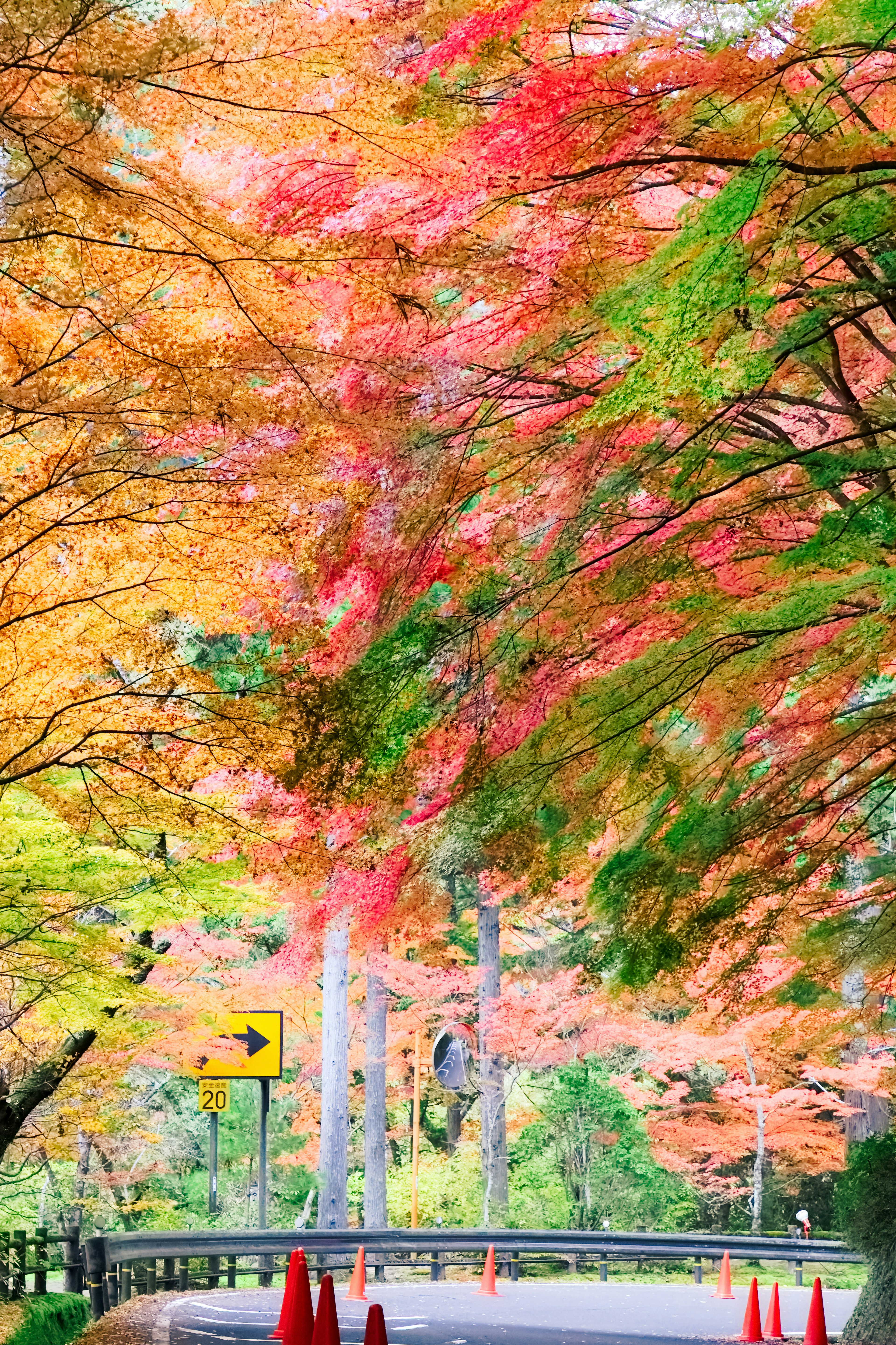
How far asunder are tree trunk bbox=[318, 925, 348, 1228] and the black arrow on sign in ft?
7.25

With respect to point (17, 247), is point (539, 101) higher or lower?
higher

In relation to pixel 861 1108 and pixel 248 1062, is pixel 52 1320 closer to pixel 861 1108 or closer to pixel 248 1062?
pixel 248 1062

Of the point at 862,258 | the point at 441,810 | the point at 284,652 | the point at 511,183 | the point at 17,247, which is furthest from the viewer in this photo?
the point at 441,810

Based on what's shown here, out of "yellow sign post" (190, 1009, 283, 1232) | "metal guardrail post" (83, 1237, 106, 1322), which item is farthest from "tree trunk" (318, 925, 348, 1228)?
"metal guardrail post" (83, 1237, 106, 1322)

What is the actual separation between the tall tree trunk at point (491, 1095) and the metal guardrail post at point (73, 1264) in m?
12.2

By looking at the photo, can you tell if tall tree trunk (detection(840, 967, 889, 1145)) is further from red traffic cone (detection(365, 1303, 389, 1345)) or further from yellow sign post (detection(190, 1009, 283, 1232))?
red traffic cone (detection(365, 1303, 389, 1345))

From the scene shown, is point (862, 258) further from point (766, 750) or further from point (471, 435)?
point (766, 750)

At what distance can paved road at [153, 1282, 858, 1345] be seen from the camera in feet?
42.7

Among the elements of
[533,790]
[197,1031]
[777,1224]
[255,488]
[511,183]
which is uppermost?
[511,183]

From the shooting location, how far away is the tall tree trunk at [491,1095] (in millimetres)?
25375

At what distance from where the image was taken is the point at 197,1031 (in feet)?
53.9

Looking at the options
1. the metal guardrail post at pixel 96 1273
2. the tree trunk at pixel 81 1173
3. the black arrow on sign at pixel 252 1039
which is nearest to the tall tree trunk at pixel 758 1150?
the black arrow on sign at pixel 252 1039

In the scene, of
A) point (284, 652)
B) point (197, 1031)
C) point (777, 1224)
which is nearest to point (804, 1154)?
point (777, 1224)

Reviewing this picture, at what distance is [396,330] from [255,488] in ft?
4.51
